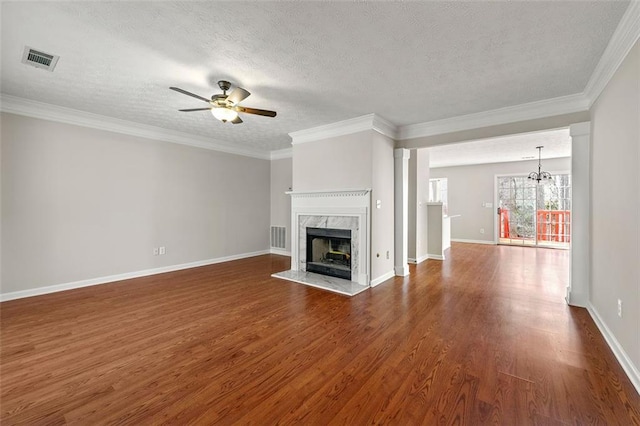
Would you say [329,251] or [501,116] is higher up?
[501,116]

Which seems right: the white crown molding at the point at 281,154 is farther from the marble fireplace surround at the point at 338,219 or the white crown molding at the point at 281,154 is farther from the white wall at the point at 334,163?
the marble fireplace surround at the point at 338,219

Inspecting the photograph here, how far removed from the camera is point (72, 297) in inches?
145

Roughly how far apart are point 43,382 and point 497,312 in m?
4.29

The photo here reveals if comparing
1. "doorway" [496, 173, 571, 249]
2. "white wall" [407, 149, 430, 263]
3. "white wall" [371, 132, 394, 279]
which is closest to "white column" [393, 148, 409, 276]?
"white wall" [371, 132, 394, 279]

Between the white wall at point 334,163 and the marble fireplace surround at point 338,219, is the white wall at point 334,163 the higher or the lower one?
the higher one

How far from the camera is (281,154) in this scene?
6.83 m

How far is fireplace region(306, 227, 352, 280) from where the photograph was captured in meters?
4.59

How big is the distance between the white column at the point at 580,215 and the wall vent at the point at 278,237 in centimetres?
539

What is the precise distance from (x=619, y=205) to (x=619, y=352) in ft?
3.95

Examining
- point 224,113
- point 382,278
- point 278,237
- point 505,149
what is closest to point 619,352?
point 382,278

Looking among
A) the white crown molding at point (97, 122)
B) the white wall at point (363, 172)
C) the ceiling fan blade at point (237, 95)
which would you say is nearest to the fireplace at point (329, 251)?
the white wall at point (363, 172)

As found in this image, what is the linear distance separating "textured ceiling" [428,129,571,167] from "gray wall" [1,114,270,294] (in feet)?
16.4

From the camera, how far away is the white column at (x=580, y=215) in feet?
10.8

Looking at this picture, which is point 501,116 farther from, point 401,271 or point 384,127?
point 401,271
